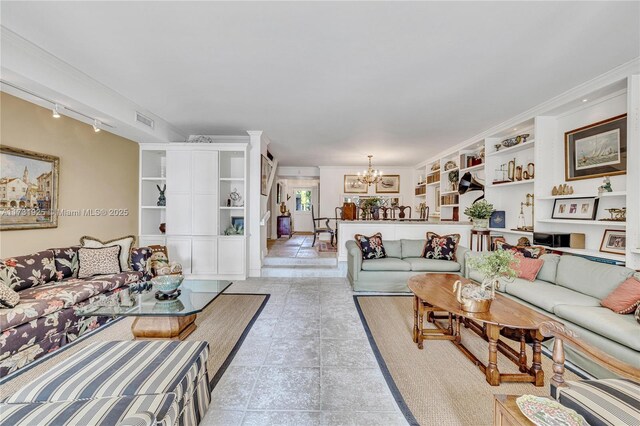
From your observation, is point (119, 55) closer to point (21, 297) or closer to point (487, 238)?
point (21, 297)

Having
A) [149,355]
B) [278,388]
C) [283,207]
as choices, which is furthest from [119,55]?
[283,207]

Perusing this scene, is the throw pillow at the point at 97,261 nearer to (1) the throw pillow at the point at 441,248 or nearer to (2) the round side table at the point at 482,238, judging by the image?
(1) the throw pillow at the point at 441,248

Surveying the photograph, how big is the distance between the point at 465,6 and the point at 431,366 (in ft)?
8.91

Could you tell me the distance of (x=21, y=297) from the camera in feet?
8.53

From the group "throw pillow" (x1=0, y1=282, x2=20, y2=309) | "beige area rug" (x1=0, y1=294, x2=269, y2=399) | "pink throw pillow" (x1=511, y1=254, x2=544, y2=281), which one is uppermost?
"pink throw pillow" (x1=511, y1=254, x2=544, y2=281)

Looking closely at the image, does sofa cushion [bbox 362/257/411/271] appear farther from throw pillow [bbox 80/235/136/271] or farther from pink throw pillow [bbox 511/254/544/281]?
throw pillow [bbox 80/235/136/271]

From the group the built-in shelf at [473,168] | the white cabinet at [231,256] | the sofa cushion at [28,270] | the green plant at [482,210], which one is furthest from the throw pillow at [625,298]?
the sofa cushion at [28,270]

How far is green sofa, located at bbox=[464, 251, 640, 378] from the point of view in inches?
78.2

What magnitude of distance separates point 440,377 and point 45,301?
350cm

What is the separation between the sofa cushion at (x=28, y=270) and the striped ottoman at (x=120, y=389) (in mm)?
1993

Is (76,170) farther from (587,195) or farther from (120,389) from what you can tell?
(587,195)

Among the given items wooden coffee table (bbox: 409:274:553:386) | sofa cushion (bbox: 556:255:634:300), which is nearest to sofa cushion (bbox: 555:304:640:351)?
sofa cushion (bbox: 556:255:634:300)

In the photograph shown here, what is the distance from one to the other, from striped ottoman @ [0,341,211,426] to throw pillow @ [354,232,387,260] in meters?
3.09

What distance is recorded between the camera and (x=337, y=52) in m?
2.45
